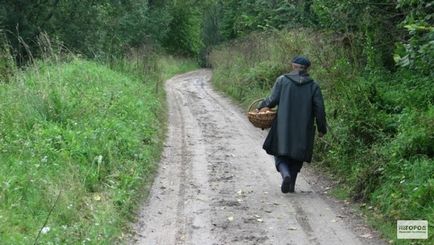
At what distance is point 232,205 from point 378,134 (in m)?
2.72

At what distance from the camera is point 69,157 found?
7.69 metres

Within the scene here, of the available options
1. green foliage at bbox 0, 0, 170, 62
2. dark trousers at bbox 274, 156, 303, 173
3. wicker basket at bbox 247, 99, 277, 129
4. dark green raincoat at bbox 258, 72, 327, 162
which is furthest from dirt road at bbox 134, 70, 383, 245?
green foliage at bbox 0, 0, 170, 62

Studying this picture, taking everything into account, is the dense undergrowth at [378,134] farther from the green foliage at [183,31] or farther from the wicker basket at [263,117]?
the green foliage at [183,31]

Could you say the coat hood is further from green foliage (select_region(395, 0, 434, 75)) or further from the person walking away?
green foliage (select_region(395, 0, 434, 75))

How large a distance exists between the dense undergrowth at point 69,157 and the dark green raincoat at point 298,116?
2320mm

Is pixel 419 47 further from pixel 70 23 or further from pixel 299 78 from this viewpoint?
pixel 70 23

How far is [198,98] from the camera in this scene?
76.0 ft

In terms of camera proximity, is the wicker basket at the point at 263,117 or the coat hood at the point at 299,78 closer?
the coat hood at the point at 299,78

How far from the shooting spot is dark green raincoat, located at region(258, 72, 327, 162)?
8.02 m

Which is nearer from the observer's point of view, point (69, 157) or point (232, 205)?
point (232, 205)

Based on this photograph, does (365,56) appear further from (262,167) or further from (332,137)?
(262,167)

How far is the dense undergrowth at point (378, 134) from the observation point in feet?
22.2

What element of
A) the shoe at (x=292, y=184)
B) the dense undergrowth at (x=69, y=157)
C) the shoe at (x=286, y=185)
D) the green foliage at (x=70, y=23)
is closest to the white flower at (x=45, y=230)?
the dense undergrowth at (x=69, y=157)

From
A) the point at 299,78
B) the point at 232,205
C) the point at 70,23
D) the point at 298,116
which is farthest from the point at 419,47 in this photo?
the point at 70,23
